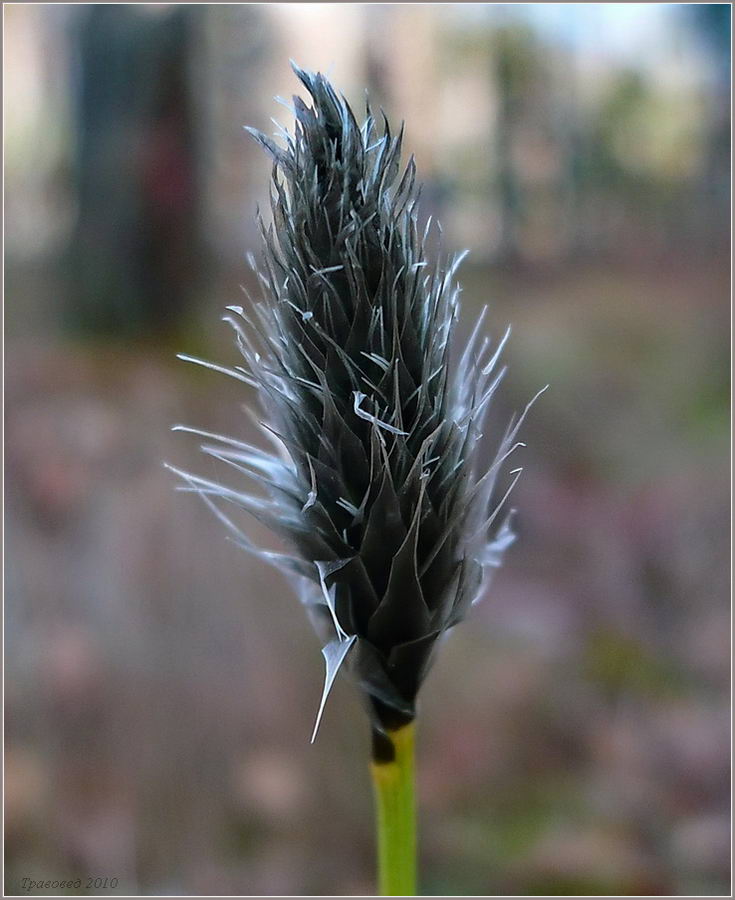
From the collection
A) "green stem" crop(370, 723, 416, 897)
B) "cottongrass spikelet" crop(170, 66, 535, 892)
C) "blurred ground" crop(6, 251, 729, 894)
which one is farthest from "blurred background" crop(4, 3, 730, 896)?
"cottongrass spikelet" crop(170, 66, 535, 892)

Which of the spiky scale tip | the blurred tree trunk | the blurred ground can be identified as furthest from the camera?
the blurred tree trunk

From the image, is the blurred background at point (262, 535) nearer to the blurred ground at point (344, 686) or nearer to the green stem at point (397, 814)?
the blurred ground at point (344, 686)

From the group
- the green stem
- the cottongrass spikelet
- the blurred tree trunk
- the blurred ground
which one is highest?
the blurred tree trunk

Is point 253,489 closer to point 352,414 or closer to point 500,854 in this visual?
point 500,854

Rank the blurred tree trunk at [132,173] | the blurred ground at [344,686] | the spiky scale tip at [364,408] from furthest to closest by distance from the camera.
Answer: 1. the blurred tree trunk at [132,173]
2. the blurred ground at [344,686]
3. the spiky scale tip at [364,408]

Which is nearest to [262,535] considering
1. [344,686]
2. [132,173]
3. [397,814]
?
[344,686]

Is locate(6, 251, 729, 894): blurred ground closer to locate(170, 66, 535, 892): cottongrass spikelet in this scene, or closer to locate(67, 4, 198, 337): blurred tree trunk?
locate(67, 4, 198, 337): blurred tree trunk

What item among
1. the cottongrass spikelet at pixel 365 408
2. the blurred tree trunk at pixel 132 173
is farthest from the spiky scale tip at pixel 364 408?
the blurred tree trunk at pixel 132 173
